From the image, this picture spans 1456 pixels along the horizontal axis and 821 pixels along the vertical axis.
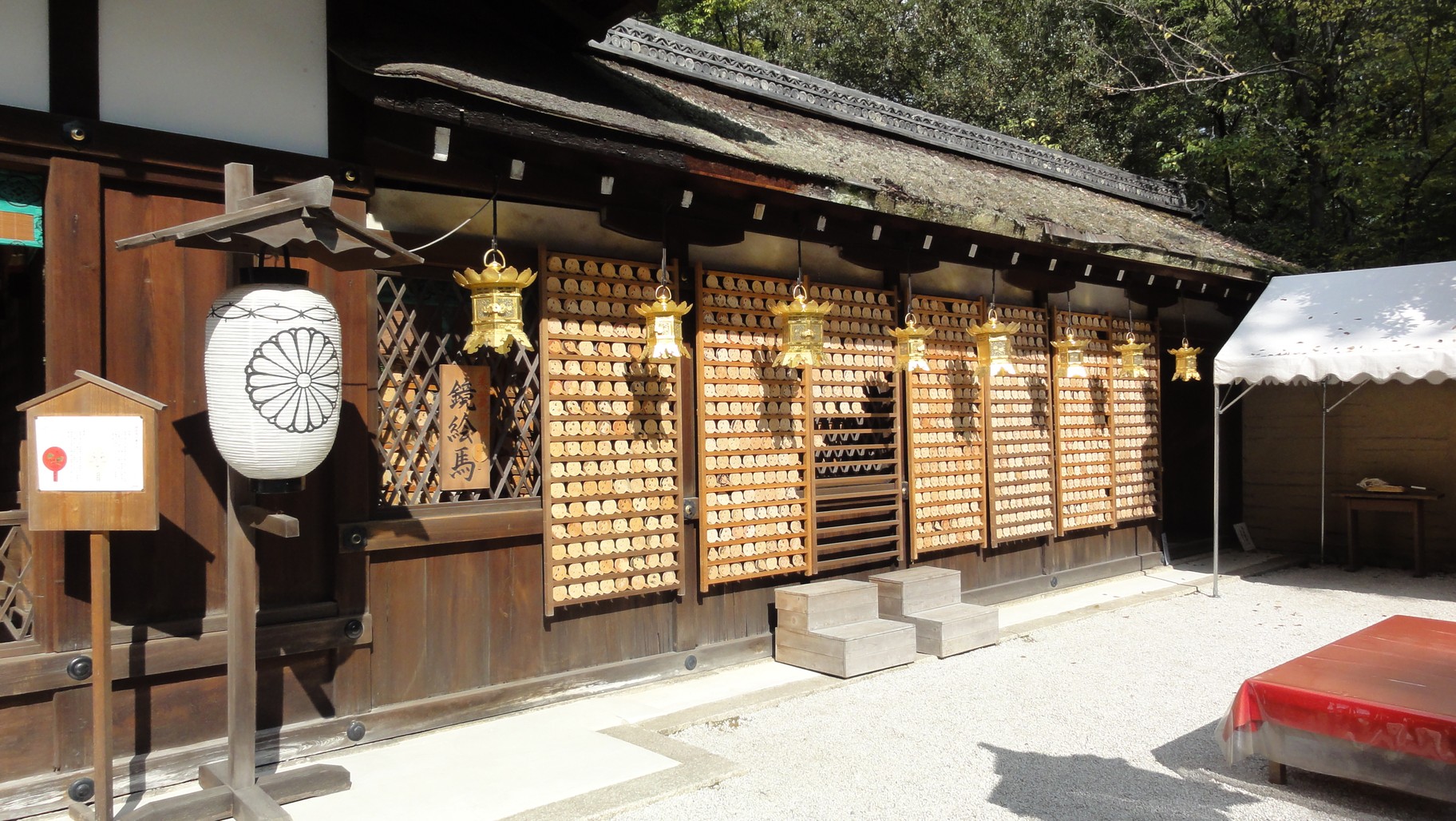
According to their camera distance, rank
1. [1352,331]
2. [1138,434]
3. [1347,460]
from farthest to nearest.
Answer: [1347,460] → [1138,434] → [1352,331]

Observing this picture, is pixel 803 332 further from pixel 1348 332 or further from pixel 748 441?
pixel 1348 332

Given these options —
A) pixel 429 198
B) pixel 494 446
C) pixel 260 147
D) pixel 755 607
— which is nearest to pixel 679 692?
pixel 755 607

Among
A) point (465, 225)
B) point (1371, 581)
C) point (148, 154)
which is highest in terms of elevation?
point (148, 154)

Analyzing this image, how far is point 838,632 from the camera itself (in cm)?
642

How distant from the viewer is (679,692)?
5.85 m

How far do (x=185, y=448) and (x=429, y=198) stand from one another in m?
1.84

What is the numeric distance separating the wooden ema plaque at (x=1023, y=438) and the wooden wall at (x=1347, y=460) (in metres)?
4.34

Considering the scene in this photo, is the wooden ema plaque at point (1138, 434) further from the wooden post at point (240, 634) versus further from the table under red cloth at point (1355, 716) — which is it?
the wooden post at point (240, 634)

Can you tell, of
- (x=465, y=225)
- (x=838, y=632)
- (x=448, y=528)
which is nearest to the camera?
(x=448, y=528)

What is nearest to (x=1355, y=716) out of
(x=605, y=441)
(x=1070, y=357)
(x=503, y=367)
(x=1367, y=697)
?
(x=1367, y=697)

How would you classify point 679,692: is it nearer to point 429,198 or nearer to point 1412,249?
point 429,198

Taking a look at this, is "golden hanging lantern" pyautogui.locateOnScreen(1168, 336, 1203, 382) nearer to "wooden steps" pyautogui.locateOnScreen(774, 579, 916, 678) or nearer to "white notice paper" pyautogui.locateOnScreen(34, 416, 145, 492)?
"wooden steps" pyautogui.locateOnScreen(774, 579, 916, 678)

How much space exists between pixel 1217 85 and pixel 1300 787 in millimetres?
15796

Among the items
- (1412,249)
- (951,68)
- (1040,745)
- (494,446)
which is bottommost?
(1040,745)
